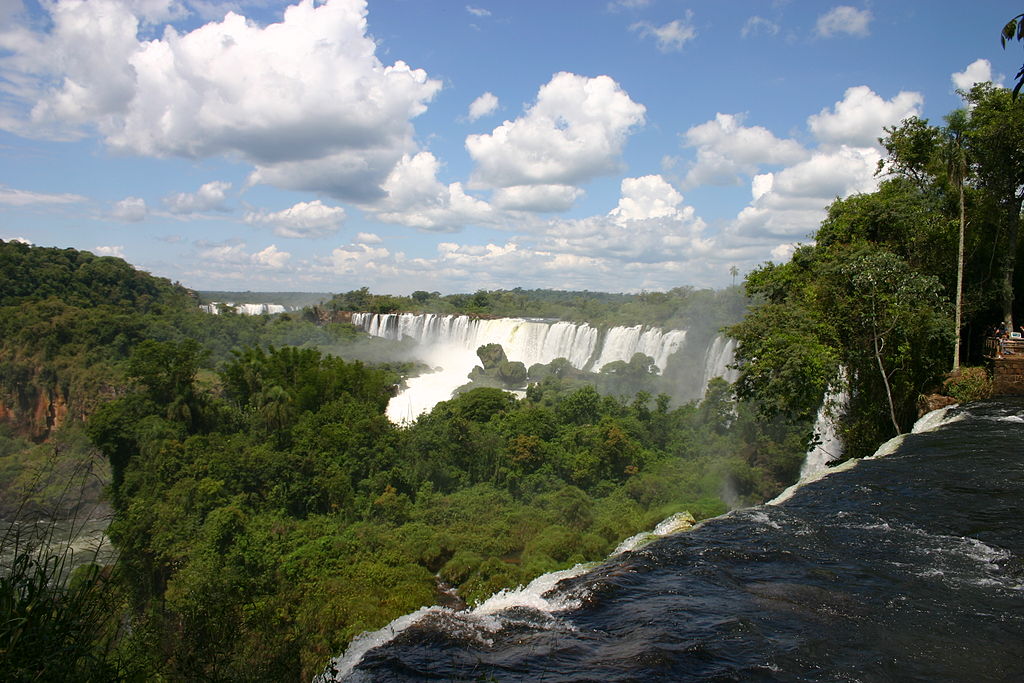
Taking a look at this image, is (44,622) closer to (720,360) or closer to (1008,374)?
(1008,374)

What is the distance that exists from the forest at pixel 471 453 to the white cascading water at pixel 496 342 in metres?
4.88

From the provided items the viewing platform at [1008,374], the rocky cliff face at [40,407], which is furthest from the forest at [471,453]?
the rocky cliff face at [40,407]

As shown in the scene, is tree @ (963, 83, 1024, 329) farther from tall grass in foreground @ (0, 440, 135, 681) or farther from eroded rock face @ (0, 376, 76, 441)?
eroded rock face @ (0, 376, 76, 441)

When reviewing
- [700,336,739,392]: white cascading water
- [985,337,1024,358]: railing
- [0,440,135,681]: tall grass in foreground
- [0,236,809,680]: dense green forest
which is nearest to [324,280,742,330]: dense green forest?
[700,336,739,392]: white cascading water

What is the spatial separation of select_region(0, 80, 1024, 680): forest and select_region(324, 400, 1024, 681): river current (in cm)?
174

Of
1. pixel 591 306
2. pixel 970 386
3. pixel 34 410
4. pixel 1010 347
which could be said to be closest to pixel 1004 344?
pixel 1010 347

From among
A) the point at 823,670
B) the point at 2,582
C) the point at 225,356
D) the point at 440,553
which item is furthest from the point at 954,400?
the point at 225,356

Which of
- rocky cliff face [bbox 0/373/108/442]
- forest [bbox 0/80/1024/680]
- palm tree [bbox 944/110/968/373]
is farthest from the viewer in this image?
rocky cliff face [bbox 0/373/108/442]

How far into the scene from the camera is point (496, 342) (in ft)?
130

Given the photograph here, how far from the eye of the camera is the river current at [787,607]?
12.8 ft

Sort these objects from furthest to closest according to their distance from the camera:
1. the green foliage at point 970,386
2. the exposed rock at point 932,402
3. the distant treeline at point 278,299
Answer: the distant treeline at point 278,299 < the exposed rock at point 932,402 < the green foliage at point 970,386

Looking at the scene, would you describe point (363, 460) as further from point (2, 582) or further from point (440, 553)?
point (2, 582)

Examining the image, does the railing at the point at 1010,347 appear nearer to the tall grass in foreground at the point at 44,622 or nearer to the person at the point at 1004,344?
the person at the point at 1004,344

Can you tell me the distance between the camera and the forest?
8195 millimetres
